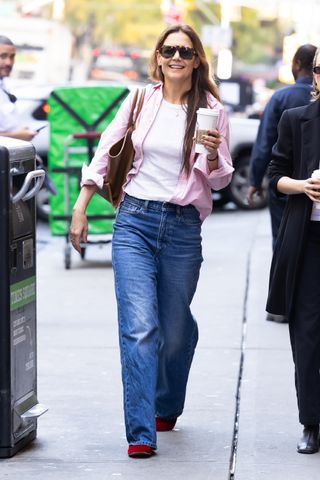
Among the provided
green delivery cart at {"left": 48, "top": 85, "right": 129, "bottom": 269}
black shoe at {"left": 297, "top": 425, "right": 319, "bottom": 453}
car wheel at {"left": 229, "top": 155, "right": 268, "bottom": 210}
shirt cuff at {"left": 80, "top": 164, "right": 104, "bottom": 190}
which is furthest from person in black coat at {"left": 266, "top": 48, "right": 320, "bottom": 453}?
car wheel at {"left": 229, "top": 155, "right": 268, "bottom": 210}

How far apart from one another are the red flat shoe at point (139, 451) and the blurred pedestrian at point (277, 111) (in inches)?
139

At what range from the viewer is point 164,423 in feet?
20.1

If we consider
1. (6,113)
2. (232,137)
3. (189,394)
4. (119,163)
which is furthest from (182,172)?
(232,137)

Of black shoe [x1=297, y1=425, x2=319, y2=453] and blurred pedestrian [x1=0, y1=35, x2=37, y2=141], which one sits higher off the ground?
blurred pedestrian [x1=0, y1=35, x2=37, y2=141]

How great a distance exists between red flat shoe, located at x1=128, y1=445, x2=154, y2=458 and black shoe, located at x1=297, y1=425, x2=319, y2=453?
2.20ft

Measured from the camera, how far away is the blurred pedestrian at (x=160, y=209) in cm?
558

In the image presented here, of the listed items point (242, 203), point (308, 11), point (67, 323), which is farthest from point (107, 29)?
point (67, 323)

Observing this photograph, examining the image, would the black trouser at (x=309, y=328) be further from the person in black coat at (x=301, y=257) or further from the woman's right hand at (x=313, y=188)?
the woman's right hand at (x=313, y=188)

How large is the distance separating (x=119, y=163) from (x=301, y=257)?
88 centimetres

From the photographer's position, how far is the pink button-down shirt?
5711 mm

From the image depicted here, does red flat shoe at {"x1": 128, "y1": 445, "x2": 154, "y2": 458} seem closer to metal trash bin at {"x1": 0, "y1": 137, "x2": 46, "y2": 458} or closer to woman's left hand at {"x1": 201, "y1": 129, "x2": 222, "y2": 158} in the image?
metal trash bin at {"x1": 0, "y1": 137, "x2": 46, "y2": 458}

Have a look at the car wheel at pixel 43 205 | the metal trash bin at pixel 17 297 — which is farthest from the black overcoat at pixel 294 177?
the car wheel at pixel 43 205

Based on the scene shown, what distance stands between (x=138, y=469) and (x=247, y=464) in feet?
1.53

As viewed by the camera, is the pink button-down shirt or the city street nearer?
the city street
